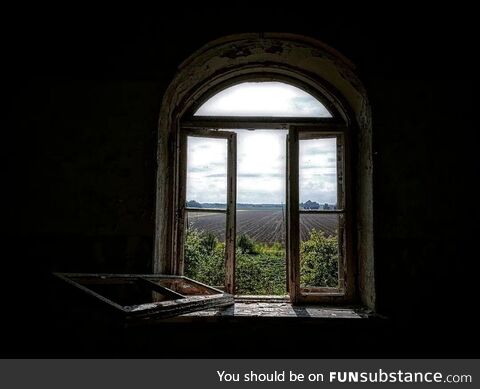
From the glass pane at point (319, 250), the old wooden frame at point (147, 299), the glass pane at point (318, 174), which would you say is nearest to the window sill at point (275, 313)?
the old wooden frame at point (147, 299)

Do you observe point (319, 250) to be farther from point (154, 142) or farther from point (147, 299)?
point (154, 142)

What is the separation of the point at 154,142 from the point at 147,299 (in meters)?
0.96

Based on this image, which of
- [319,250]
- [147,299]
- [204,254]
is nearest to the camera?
[147,299]

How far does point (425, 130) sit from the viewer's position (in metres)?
2.12

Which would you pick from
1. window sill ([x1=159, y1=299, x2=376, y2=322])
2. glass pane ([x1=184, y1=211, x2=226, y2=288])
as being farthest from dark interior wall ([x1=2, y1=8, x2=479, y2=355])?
glass pane ([x1=184, y1=211, x2=226, y2=288])

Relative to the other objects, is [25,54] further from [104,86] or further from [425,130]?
[425,130]

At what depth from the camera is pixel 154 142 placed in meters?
2.12

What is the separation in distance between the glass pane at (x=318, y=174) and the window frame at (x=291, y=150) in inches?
2.3

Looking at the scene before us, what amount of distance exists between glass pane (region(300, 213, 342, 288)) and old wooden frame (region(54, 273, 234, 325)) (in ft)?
2.67

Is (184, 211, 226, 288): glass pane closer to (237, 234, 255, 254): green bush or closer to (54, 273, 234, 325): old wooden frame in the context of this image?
(54, 273, 234, 325): old wooden frame

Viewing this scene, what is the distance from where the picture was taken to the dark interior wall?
A: 2033 millimetres

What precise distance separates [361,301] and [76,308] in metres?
1.84

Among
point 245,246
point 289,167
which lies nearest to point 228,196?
point 289,167

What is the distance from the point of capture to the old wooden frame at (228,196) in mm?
2539
